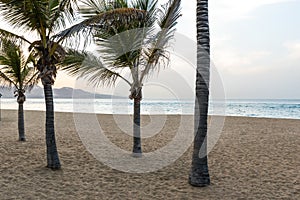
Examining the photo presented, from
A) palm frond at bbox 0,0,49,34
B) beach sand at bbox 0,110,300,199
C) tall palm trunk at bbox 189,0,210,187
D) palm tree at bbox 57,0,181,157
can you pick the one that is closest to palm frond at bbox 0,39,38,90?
beach sand at bbox 0,110,300,199

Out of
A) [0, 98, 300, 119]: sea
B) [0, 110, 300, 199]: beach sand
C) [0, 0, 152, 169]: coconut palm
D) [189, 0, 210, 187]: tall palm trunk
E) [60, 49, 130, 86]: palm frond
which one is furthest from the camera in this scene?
[0, 98, 300, 119]: sea

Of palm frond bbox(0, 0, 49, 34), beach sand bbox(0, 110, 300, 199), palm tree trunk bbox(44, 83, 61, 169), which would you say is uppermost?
palm frond bbox(0, 0, 49, 34)

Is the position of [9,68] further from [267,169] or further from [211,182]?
[267,169]

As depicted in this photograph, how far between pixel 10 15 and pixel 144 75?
3.26m

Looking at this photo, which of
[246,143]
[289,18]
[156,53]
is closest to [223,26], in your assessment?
[289,18]

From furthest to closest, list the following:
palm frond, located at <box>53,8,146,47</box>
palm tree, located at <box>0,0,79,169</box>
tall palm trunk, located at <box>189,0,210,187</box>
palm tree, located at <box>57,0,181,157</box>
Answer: palm tree, located at <box>57,0,181,157</box> < palm tree, located at <box>0,0,79,169</box> < palm frond, located at <box>53,8,146,47</box> < tall palm trunk, located at <box>189,0,210,187</box>

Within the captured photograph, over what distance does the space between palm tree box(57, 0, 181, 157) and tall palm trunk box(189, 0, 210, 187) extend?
1512 millimetres

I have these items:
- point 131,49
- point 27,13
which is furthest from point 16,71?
point 131,49

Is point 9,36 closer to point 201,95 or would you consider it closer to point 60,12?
point 60,12

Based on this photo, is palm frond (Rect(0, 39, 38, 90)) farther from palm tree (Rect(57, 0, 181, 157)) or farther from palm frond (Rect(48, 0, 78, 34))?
palm frond (Rect(48, 0, 78, 34))

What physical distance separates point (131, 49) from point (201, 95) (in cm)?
268

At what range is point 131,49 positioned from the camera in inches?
296

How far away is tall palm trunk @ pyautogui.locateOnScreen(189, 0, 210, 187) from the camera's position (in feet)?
17.9

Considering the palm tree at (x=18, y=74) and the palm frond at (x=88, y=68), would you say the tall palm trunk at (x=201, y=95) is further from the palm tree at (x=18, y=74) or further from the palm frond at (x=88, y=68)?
the palm tree at (x=18, y=74)
